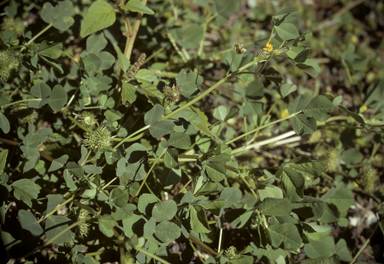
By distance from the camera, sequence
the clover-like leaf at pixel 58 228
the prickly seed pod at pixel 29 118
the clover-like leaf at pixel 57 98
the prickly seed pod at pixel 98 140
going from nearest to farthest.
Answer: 1. the clover-like leaf at pixel 58 228
2. the prickly seed pod at pixel 98 140
3. the clover-like leaf at pixel 57 98
4. the prickly seed pod at pixel 29 118

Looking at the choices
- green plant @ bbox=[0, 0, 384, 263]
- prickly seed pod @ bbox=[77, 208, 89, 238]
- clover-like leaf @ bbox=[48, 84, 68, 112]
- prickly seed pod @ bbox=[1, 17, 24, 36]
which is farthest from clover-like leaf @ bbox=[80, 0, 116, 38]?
prickly seed pod @ bbox=[77, 208, 89, 238]

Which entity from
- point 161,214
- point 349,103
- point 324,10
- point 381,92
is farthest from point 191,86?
point 324,10

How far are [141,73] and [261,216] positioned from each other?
1.10 metres

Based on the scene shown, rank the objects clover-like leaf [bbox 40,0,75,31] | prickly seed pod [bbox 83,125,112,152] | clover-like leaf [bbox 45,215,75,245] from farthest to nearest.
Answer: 1. clover-like leaf [bbox 40,0,75,31]
2. prickly seed pod [bbox 83,125,112,152]
3. clover-like leaf [bbox 45,215,75,245]

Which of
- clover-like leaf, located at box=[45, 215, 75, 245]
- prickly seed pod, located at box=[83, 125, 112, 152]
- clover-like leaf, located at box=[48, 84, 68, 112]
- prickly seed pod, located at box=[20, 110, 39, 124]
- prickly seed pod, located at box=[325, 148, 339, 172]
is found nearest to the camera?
clover-like leaf, located at box=[45, 215, 75, 245]

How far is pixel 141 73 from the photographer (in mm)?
1638

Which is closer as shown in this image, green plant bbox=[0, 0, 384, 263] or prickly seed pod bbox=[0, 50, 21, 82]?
green plant bbox=[0, 0, 384, 263]

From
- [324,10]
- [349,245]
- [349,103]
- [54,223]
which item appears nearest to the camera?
[54,223]

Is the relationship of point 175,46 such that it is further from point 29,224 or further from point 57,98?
point 29,224

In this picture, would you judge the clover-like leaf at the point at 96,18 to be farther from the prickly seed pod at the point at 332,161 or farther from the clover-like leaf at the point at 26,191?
the prickly seed pod at the point at 332,161

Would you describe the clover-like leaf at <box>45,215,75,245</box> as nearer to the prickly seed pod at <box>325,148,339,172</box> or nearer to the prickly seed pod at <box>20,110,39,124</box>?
the prickly seed pod at <box>20,110,39,124</box>

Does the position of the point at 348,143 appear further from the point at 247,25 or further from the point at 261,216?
the point at 247,25

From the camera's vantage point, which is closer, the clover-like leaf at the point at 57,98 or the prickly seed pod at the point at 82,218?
the prickly seed pod at the point at 82,218

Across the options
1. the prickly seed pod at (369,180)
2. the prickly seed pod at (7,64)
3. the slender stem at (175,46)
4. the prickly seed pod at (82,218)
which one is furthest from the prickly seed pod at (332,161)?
the prickly seed pod at (7,64)
